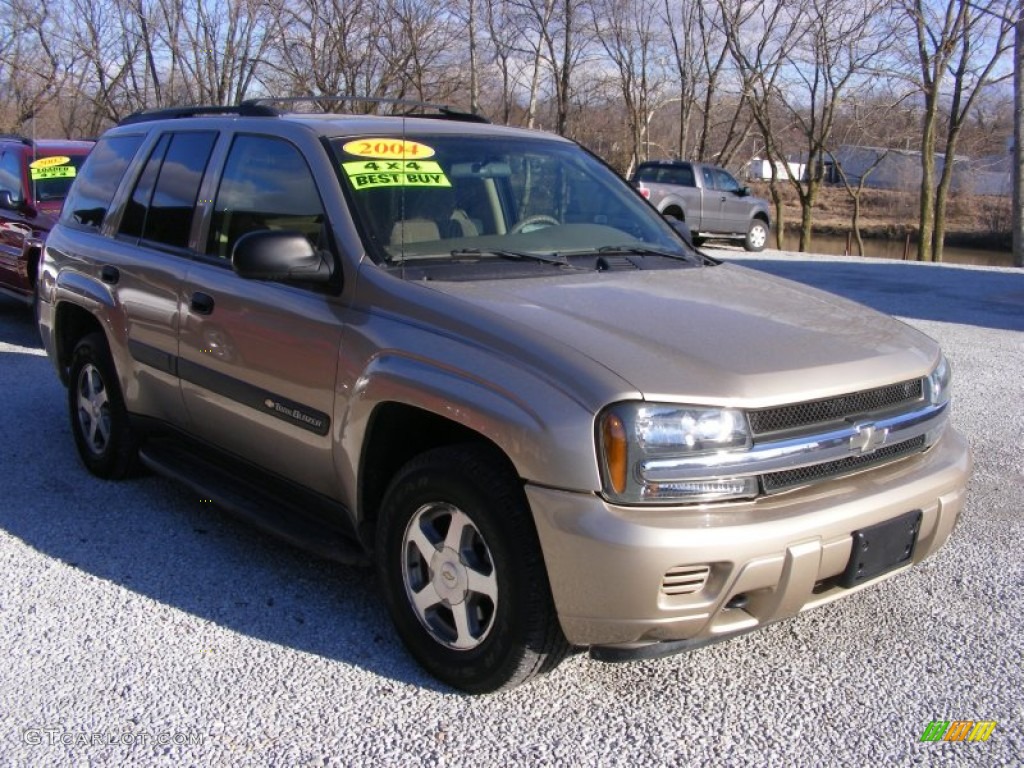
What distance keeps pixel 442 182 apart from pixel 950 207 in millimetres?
46932

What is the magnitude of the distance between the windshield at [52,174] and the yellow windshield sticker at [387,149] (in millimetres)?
5941

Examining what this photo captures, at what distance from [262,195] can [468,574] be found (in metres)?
1.90

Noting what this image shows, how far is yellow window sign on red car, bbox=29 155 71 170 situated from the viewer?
8.69m

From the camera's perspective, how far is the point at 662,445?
8.77ft

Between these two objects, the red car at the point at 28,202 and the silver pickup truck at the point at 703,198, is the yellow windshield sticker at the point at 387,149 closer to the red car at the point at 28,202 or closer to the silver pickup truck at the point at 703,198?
the red car at the point at 28,202

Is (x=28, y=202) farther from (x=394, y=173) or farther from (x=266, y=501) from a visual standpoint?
(x=394, y=173)

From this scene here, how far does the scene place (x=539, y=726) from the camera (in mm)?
2945

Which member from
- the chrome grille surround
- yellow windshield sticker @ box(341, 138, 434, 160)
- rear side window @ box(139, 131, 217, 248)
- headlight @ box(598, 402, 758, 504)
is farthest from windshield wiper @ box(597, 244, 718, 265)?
rear side window @ box(139, 131, 217, 248)

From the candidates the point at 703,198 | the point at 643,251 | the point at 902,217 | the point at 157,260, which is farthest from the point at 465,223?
the point at 902,217

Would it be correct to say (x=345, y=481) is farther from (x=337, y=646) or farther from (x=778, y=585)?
(x=778, y=585)

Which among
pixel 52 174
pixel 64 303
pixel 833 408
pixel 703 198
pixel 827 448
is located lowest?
pixel 827 448

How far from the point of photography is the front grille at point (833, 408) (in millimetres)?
2795

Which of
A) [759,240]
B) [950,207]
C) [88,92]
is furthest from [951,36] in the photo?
[88,92]

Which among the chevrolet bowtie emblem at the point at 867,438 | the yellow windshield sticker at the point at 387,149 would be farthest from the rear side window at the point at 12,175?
the chevrolet bowtie emblem at the point at 867,438
